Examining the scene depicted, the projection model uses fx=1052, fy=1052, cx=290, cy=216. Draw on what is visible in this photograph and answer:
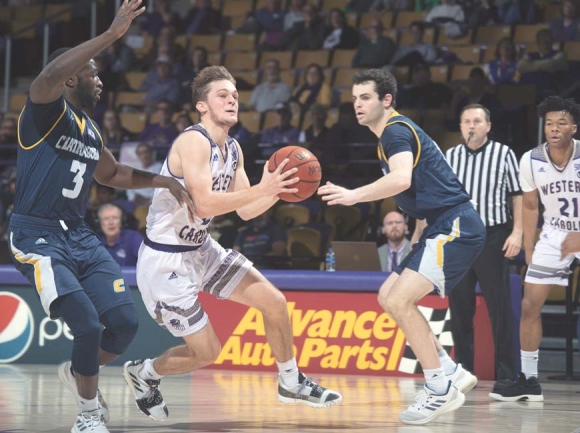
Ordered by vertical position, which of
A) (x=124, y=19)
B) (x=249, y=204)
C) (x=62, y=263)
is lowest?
(x=62, y=263)

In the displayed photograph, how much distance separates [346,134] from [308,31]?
287 cm

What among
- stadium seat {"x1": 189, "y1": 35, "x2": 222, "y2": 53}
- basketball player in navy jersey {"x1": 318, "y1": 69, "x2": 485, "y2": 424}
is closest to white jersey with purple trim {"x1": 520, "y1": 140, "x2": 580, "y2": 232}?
basketball player in navy jersey {"x1": 318, "y1": 69, "x2": 485, "y2": 424}

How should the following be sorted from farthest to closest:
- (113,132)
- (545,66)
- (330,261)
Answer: (113,132) < (545,66) < (330,261)

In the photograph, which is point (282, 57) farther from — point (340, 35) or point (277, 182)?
point (277, 182)

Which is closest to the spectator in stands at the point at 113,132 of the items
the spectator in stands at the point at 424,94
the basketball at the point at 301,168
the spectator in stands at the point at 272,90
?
the spectator in stands at the point at 272,90

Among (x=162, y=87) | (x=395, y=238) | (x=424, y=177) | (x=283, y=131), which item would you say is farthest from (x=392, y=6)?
(x=424, y=177)

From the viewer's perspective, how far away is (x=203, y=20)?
16.0 metres

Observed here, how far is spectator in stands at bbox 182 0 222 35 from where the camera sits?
16.0 metres

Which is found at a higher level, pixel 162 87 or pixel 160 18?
pixel 160 18

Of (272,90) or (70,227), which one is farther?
(272,90)

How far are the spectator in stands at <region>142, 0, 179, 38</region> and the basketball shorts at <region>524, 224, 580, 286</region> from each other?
1002 centimetres

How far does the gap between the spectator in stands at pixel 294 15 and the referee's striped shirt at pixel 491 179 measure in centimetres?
730

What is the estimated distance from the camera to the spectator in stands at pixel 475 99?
11.8m

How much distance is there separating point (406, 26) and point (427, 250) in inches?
350
